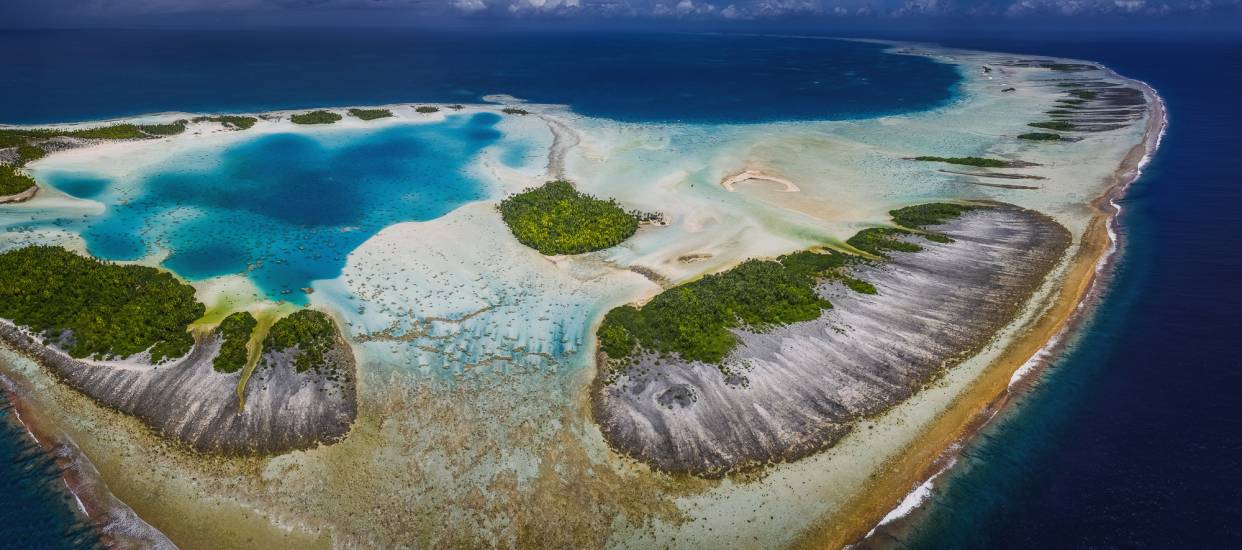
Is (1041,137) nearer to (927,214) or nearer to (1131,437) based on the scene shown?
(927,214)

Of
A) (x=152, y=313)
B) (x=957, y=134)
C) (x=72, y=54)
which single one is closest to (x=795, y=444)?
(x=152, y=313)

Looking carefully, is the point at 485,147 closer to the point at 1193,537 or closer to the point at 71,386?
the point at 71,386

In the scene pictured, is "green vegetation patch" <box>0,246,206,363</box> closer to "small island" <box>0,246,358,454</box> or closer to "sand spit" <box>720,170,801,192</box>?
"small island" <box>0,246,358,454</box>

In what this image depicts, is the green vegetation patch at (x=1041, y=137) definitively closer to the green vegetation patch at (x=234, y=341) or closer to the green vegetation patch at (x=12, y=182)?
the green vegetation patch at (x=234, y=341)

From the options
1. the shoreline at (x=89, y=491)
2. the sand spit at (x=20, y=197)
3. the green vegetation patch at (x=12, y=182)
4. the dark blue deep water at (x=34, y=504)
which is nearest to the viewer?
the dark blue deep water at (x=34, y=504)

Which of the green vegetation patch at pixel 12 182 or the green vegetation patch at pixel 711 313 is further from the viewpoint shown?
the green vegetation patch at pixel 12 182

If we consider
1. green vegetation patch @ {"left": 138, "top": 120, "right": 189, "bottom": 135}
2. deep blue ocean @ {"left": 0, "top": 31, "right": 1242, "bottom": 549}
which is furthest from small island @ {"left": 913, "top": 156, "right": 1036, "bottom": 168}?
green vegetation patch @ {"left": 138, "top": 120, "right": 189, "bottom": 135}

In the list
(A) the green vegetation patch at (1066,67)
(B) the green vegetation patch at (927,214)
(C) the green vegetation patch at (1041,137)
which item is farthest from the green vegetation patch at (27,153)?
(A) the green vegetation patch at (1066,67)

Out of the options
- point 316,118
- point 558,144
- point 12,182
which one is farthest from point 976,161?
point 12,182
